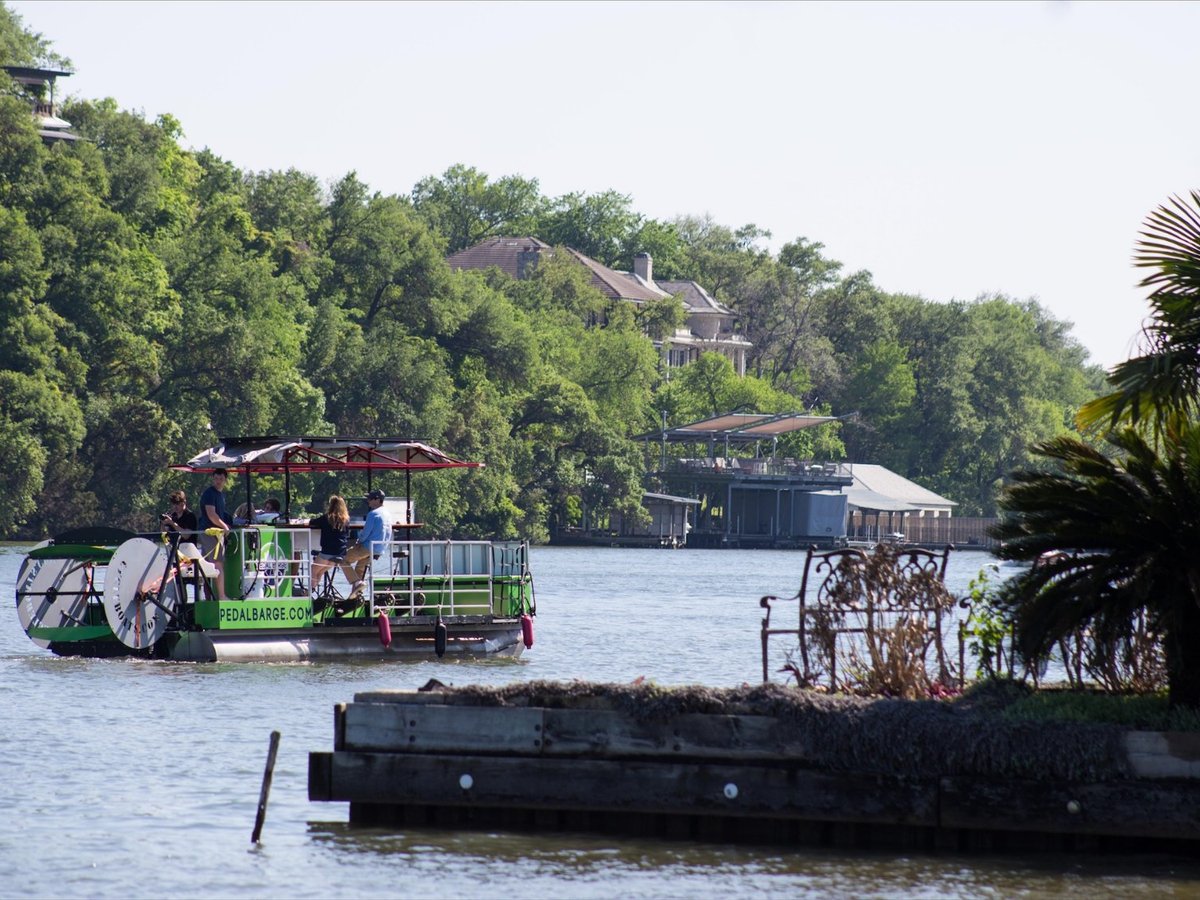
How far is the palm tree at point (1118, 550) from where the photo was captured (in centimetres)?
1569

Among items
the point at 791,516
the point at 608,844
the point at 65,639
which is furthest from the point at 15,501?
the point at 608,844

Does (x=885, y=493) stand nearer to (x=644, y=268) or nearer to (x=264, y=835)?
(x=644, y=268)

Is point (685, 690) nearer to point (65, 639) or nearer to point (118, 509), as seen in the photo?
point (65, 639)

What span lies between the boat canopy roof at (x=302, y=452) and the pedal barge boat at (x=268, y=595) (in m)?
0.03

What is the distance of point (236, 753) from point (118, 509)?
2604 inches

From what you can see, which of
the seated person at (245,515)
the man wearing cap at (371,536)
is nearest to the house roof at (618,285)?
the seated person at (245,515)

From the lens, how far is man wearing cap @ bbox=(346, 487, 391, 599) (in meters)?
31.1

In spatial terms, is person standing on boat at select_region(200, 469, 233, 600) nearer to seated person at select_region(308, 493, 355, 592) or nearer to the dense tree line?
seated person at select_region(308, 493, 355, 592)

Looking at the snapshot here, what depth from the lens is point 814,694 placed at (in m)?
16.0

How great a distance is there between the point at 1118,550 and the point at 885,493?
12235cm

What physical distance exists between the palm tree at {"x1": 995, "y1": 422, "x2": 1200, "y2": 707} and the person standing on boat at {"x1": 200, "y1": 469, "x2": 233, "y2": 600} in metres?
15.7

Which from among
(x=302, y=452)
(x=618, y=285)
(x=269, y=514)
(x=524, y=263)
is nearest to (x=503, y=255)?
(x=524, y=263)

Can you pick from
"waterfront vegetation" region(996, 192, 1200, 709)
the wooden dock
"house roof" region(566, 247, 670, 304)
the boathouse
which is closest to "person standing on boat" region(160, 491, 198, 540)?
the wooden dock

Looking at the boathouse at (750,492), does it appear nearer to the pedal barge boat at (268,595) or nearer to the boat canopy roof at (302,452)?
the pedal barge boat at (268,595)
